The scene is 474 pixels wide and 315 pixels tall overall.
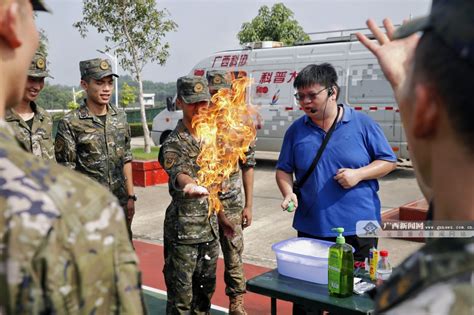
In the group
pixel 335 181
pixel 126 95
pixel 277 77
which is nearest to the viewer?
pixel 335 181

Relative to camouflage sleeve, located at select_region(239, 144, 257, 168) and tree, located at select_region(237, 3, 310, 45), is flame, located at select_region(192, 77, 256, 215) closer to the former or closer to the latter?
camouflage sleeve, located at select_region(239, 144, 257, 168)

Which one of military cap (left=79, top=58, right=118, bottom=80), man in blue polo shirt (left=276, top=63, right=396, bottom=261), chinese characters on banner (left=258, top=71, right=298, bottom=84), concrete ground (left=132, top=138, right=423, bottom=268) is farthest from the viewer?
chinese characters on banner (left=258, top=71, right=298, bottom=84)

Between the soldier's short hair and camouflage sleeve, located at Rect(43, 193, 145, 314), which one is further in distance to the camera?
camouflage sleeve, located at Rect(43, 193, 145, 314)

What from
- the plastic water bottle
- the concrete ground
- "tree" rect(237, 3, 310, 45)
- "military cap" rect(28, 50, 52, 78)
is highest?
"tree" rect(237, 3, 310, 45)

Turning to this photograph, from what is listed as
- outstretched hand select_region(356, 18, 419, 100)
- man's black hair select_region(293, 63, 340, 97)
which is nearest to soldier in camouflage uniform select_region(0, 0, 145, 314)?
outstretched hand select_region(356, 18, 419, 100)

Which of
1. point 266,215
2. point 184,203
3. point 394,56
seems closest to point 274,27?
point 266,215

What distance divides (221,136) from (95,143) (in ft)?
4.28

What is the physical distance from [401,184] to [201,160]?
25.3ft

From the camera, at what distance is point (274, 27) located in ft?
64.7

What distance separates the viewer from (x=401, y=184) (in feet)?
34.4

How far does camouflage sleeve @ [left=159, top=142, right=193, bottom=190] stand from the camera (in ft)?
12.2

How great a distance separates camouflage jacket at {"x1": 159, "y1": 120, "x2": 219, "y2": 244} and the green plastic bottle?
131 centimetres

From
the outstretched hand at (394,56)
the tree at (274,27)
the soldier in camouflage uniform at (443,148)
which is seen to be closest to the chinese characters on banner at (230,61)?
the tree at (274,27)

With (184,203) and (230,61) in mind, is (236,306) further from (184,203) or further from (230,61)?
(230,61)
